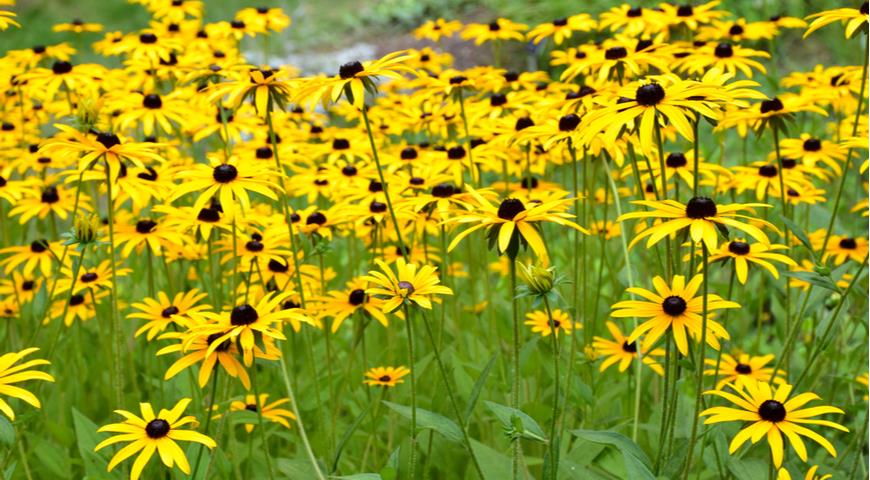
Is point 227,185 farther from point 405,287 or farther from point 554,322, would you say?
point 554,322

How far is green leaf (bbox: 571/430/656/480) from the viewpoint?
1854mm

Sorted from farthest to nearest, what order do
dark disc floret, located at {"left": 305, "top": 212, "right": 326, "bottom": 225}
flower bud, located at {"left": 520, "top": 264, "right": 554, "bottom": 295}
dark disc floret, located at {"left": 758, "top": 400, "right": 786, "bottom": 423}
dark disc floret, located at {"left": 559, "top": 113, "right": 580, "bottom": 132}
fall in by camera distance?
dark disc floret, located at {"left": 305, "top": 212, "right": 326, "bottom": 225}
dark disc floret, located at {"left": 559, "top": 113, "right": 580, "bottom": 132}
dark disc floret, located at {"left": 758, "top": 400, "right": 786, "bottom": 423}
flower bud, located at {"left": 520, "top": 264, "right": 554, "bottom": 295}

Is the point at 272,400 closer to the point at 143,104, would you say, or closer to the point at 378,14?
the point at 143,104

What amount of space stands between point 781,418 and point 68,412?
217cm

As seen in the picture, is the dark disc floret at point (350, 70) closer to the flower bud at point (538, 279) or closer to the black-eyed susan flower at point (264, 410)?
the flower bud at point (538, 279)

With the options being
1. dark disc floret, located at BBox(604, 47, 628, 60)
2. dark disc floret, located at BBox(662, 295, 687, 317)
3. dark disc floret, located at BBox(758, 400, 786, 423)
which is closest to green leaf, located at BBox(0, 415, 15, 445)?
dark disc floret, located at BBox(662, 295, 687, 317)

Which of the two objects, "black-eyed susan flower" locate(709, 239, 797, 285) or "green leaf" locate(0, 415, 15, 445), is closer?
"green leaf" locate(0, 415, 15, 445)

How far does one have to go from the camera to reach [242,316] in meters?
1.82

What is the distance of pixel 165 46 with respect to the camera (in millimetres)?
3721

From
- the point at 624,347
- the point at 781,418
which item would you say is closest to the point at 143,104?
the point at 624,347

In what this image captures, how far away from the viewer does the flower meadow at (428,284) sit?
1.92 meters

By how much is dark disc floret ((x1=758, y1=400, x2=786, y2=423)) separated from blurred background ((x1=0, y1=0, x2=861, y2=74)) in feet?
19.7

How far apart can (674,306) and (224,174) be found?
3.40 ft

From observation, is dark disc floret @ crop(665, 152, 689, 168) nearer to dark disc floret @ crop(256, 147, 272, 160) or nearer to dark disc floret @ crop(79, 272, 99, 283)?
dark disc floret @ crop(256, 147, 272, 160)
